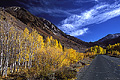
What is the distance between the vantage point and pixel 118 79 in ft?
29.8

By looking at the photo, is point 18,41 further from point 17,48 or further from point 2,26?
point 2,26

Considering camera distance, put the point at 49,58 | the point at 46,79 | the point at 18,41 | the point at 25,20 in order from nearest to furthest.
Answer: the point at 46,79, the point at 49,58, the point at 18,41, the point at 25,20

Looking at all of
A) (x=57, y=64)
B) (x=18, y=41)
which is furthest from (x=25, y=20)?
(x=57, y=64)

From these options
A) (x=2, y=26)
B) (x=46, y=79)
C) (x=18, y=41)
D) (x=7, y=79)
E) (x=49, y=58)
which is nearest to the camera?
(x=46, y=79)

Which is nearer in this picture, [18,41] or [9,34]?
[9,34]

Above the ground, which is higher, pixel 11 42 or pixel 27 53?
pixel 11 42

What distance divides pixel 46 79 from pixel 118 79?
8830 millimetres

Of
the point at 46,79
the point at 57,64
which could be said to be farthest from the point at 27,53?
the point at 46,79

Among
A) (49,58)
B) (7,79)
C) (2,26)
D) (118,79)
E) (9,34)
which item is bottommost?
(7,79)

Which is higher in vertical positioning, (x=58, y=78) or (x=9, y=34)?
(x=9, y=34)

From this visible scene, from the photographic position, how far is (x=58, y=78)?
9.43 m

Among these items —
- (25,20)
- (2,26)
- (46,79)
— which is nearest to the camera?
(46,79)

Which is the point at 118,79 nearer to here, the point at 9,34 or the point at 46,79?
the point at 46,79

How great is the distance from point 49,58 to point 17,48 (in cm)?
917
